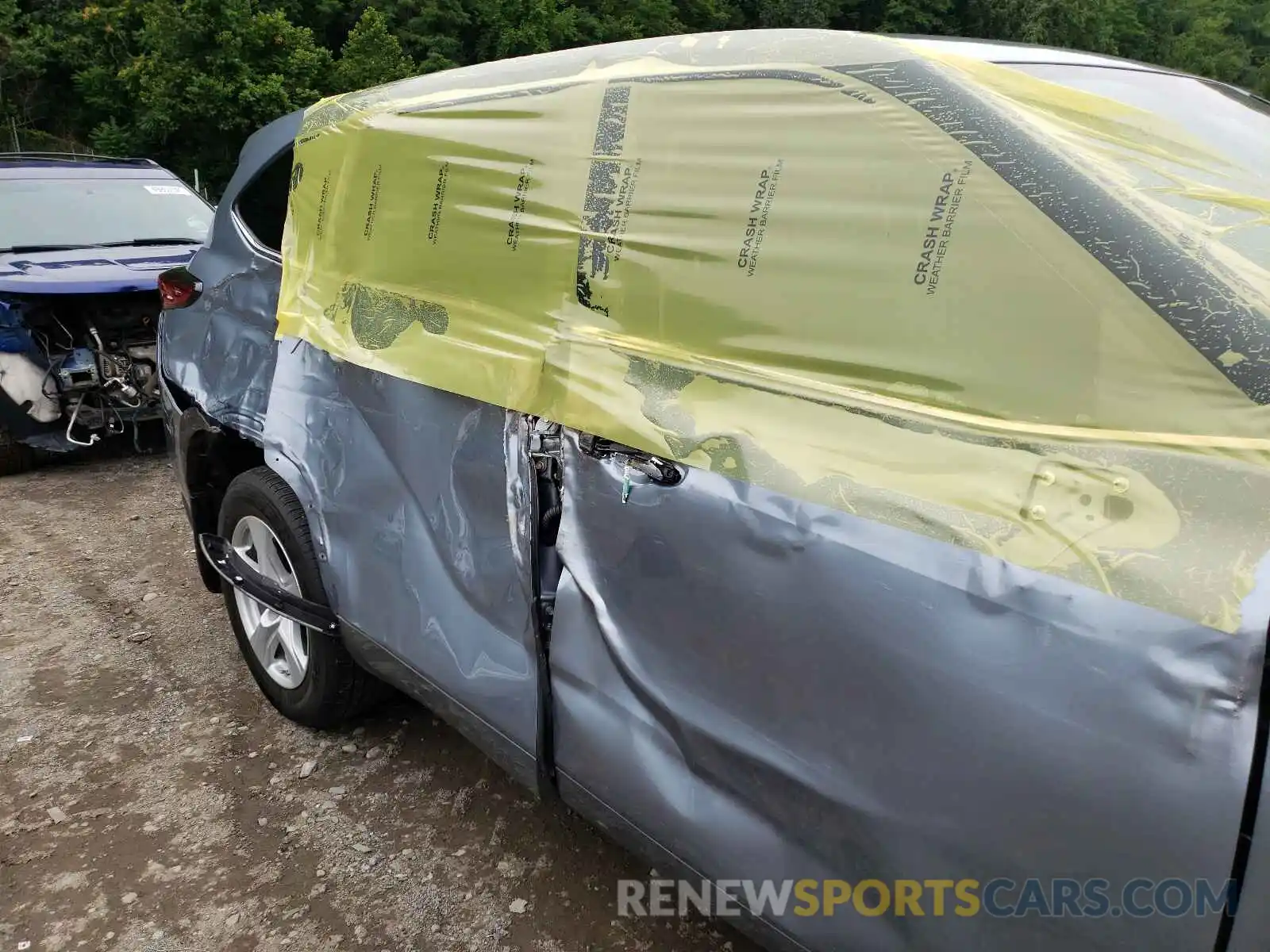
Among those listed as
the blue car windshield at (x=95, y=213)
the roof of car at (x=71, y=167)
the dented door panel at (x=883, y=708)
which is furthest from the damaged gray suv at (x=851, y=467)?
the roof of car at (x=71, y=167)

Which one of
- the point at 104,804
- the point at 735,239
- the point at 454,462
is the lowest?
the point at 104,804

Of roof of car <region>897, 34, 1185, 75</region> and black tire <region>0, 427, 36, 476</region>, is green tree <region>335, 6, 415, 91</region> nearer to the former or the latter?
black tire <region>0, 427, 36, 476</region>

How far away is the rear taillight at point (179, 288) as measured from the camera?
10.1 feet

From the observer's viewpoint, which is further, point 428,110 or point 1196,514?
point 428,110

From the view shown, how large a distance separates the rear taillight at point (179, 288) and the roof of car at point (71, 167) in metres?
4.03

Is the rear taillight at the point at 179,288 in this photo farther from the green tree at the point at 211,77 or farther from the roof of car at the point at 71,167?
the green tree at the point at 211,77

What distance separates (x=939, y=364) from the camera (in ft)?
4.06

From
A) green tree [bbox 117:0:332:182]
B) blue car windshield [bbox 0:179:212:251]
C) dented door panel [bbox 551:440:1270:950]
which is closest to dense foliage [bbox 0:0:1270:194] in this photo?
green tree [bbox 117:0:332:182]

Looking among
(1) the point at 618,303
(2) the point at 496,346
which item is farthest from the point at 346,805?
(1) the point at 618,303

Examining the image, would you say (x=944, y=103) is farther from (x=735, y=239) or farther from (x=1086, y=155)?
(x=735, y=239)

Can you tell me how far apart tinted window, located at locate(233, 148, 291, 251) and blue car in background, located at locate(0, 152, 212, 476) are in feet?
8.36

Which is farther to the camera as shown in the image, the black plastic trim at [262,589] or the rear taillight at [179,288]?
the rear taillight at [179,288]

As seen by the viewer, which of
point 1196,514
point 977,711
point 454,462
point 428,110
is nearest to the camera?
point 1196,514

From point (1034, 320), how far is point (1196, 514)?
0.32 metres
